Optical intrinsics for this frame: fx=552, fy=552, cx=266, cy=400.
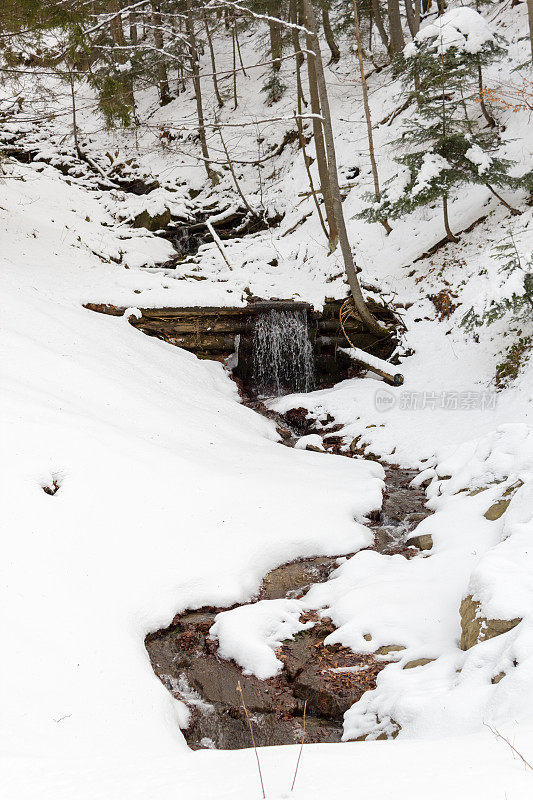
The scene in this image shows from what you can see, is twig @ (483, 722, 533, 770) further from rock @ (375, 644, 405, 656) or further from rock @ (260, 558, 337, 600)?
rock @ (260, 558, 337, 600)

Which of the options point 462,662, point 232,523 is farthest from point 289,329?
point 462,662

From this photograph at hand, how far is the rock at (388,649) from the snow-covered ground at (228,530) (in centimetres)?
3

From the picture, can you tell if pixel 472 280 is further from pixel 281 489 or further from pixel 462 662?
pixel 462 662

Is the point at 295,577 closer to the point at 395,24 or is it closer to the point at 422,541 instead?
the point at 422,541

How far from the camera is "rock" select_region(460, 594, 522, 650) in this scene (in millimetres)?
3078

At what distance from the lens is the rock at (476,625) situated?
10.1ft

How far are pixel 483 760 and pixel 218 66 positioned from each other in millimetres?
29103

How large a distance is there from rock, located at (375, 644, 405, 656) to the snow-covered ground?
3 cm

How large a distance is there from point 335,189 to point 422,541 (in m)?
7.40

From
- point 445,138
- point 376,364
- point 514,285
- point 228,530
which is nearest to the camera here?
point 228,530

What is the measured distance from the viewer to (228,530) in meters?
5.35

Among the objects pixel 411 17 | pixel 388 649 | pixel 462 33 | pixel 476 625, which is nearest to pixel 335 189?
pixel 462 33

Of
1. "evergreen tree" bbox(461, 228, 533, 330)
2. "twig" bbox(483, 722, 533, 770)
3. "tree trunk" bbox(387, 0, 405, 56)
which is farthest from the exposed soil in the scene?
"tree trunk" bbox(387, 0, 405, 56)

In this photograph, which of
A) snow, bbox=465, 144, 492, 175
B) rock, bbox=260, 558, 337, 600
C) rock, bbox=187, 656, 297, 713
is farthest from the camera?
snow, bbox=465, 144, 492, 175
